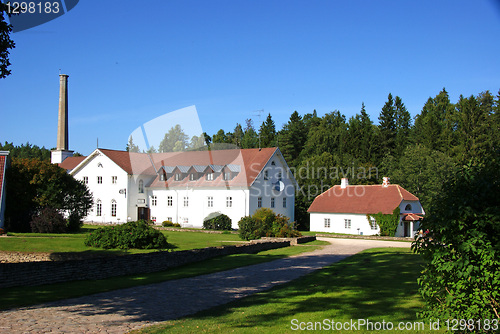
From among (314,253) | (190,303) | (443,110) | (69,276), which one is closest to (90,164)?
(314,253)

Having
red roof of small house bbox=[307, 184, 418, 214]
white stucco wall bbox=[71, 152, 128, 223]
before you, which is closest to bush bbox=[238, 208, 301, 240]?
red roof of small house bbox=[307, 184, 418, 214]

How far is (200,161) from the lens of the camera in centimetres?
5325

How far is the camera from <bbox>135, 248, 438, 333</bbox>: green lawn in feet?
28.6

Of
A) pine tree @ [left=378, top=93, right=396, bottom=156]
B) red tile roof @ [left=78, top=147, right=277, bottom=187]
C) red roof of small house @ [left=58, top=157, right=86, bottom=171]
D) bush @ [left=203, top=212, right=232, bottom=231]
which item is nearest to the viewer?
bush @ [left=203, top=212, right=232, bottom=231]

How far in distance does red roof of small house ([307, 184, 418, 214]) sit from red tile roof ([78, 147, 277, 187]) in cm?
894

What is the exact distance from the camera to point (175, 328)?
28.5 ft

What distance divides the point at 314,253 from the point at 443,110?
7130 centimetres

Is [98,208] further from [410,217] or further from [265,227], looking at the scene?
[410,217]

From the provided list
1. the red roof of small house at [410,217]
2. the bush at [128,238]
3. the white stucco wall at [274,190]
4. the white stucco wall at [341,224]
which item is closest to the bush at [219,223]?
the white stucco wall at [274,190]

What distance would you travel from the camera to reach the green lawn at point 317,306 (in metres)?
8.73

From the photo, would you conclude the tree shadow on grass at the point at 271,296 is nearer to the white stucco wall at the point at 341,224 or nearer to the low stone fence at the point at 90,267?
the low stone fence at the point at 90,267

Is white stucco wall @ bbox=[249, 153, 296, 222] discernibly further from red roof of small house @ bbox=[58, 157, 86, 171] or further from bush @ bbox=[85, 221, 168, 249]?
red roof of small house @ bbox=[58, 157, 86, 171]

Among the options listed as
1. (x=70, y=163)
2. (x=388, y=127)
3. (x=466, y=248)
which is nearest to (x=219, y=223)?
(x=70, y=163)

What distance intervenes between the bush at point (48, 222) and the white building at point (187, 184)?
18660 mm
